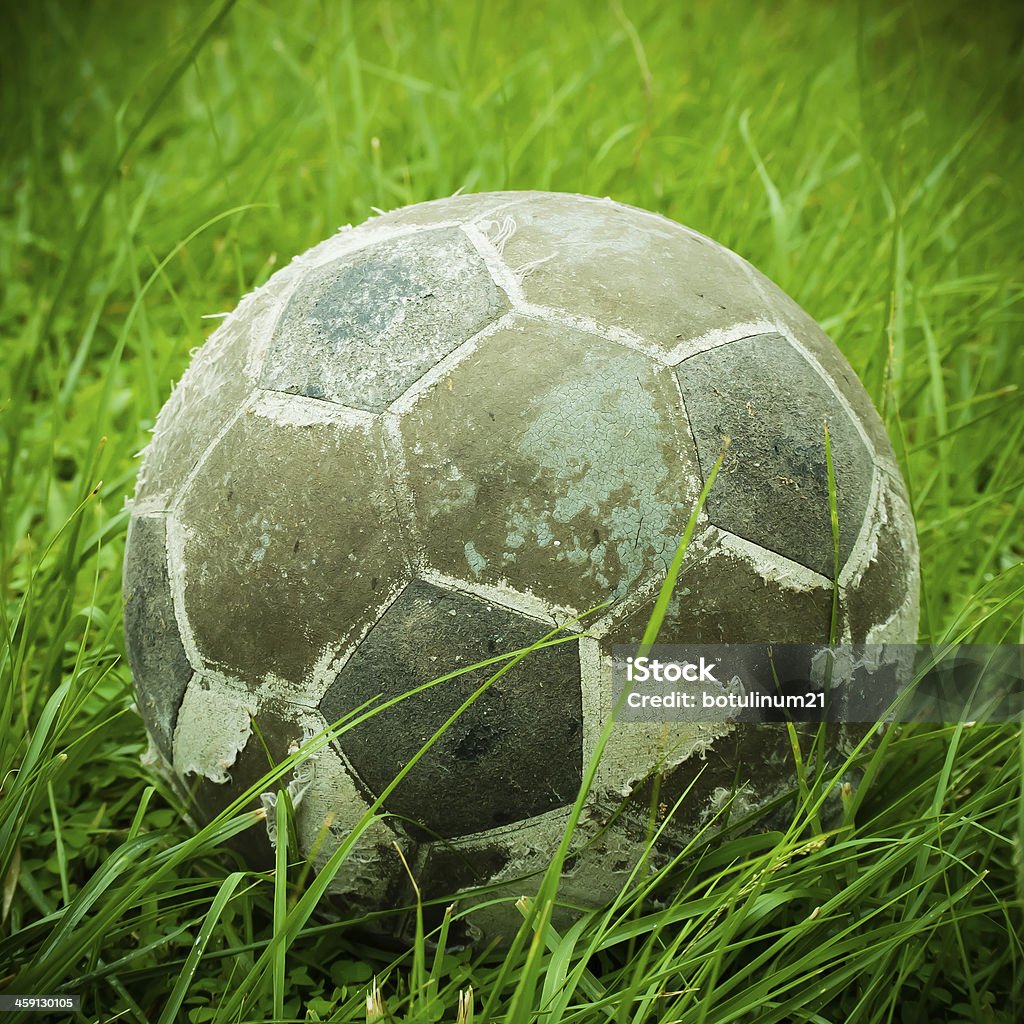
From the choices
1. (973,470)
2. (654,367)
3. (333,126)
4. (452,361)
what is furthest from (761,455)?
(333,126)

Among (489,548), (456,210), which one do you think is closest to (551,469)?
(489,548)

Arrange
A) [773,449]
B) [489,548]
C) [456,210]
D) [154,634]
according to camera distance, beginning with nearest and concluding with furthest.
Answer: [489,548]
[773,449]
[154,634]
[456,210]

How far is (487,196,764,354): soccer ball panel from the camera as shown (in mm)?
1396

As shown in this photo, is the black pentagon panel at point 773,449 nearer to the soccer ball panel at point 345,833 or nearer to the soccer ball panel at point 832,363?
the soccer ball panel at point 832,363

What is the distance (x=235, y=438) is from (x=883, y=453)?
3.21 ft

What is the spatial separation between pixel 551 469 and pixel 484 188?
204 centimetres

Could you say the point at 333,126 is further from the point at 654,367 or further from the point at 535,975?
the point at 535,975

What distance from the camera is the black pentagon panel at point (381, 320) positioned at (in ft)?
4.44

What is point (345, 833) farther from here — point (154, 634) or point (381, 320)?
point (381, 320)

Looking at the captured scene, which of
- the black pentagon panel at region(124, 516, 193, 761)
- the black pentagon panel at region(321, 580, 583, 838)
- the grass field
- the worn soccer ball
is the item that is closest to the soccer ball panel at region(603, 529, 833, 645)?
the worn soccer ball

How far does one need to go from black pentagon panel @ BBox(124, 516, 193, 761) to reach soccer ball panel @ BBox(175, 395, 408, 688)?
6 centimetres

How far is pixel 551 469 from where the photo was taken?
50.4 inches

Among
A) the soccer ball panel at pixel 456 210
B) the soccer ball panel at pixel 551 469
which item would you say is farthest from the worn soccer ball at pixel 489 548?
the soccer ball panel at pixel 456 210

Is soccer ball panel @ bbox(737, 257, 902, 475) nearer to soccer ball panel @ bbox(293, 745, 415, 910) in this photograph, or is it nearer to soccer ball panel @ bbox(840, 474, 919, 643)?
soccer ball panel @ bbox(840, 474, 919, 643)
